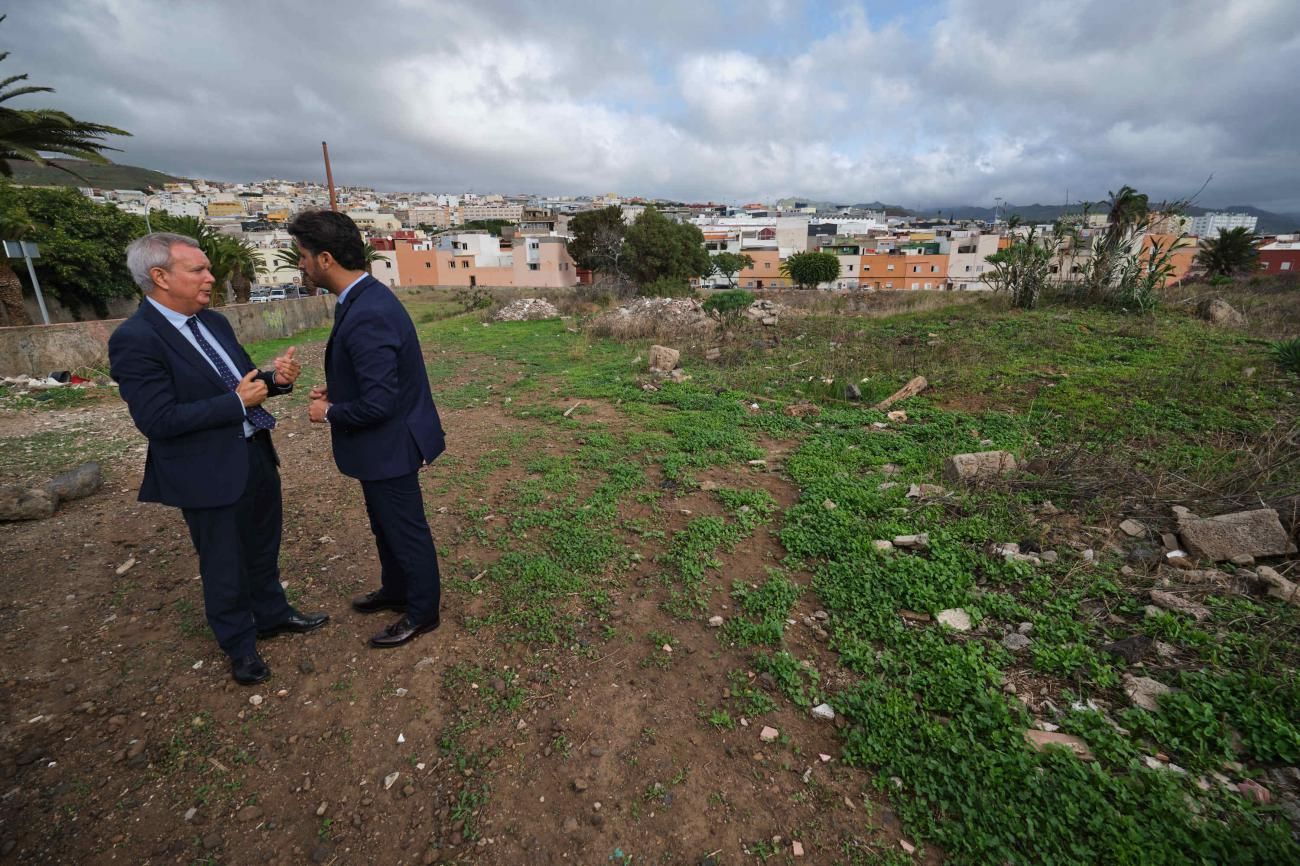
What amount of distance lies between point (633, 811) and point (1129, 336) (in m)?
9.50

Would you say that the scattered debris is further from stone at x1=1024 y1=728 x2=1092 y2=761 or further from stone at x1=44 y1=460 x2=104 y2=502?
stone at x1=44 y1=460 x2=104 y2=502

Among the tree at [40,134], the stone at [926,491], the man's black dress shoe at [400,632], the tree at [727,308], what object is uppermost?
Result: the tree at [40,134]

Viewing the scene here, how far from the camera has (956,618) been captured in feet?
7.96

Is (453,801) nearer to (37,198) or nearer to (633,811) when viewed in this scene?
(633,811)

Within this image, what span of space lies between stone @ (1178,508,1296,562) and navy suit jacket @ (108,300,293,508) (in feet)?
14.2

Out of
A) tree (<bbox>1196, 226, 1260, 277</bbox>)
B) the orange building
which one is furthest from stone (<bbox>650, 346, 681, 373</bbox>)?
the orange building

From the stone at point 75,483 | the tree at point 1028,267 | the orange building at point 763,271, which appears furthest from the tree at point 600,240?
the stone at point 75,483

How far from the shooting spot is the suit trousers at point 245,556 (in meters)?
2.14

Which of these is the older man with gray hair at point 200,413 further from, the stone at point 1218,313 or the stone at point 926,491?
the stone at point 1218,313

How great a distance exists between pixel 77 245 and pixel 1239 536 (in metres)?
23.1

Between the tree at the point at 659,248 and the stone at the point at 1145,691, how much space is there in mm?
29950

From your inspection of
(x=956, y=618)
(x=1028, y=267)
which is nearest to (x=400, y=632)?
(x=956, y=618)

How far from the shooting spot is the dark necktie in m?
2.15

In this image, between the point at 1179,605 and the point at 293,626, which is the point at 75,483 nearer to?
the point at 293,626
